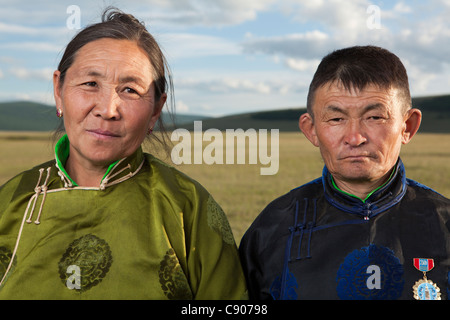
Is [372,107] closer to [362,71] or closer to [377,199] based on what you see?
[362,71]

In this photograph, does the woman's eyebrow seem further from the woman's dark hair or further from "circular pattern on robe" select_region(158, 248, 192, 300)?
"circular pattern on robe" select_region(158, 248, 192, 300)

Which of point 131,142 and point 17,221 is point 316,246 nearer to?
point 131,142

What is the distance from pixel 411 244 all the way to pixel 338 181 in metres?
0.59

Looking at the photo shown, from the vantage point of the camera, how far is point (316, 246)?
3.27 m

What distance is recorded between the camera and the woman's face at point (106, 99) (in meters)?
3.12

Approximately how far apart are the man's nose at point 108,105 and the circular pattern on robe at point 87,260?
0.72m

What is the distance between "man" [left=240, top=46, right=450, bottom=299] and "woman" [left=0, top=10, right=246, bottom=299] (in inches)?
13.4

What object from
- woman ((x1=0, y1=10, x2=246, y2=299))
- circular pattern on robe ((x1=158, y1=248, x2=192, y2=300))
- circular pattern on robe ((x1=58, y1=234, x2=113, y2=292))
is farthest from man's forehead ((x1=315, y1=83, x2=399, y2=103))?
circular pattern on robe ((x1=58, y1=234, x2=113, y2=292))

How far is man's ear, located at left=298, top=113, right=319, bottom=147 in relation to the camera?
3477 millimetres

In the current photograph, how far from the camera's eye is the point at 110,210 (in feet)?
10.4

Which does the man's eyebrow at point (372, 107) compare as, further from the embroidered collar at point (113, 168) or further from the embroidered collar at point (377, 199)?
the embroidered collar at point (113, 168)

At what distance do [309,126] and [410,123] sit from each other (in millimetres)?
652

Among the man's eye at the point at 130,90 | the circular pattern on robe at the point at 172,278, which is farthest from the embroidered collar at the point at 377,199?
the man's eye at the point at 130,90
